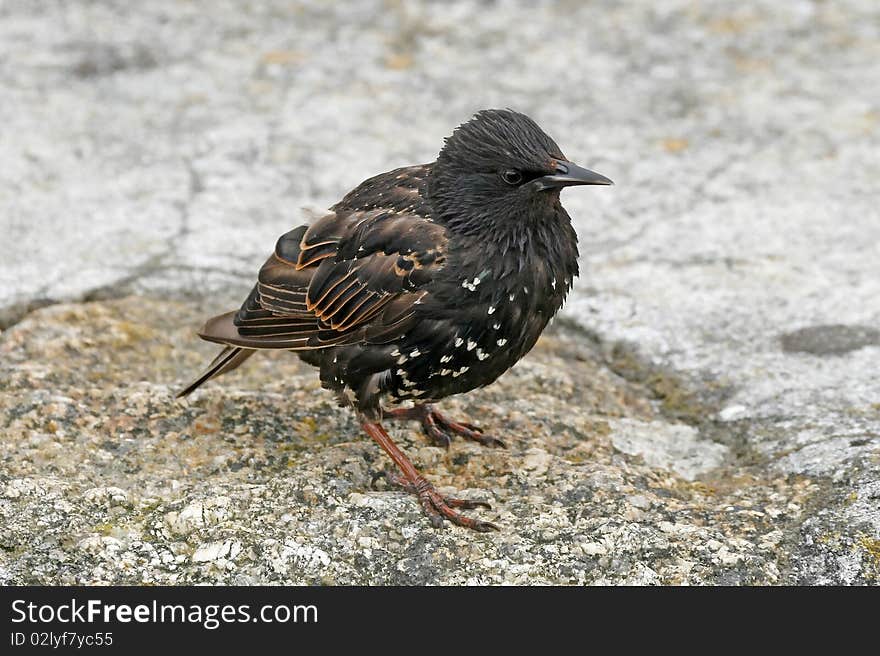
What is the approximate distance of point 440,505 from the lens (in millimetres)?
3799

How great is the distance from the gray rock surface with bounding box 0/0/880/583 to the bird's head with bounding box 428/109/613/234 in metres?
0.66

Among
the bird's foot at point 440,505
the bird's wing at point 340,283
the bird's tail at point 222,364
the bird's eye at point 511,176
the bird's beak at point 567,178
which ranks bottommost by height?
the bird's foot at point 440,505

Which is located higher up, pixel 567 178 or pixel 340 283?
pixel 567 178

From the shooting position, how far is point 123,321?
4754mm

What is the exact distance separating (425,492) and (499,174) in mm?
1038

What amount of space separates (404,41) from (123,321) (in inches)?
118

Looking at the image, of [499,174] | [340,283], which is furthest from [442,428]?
[499,174]

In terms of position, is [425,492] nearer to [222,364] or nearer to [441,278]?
[441,278]

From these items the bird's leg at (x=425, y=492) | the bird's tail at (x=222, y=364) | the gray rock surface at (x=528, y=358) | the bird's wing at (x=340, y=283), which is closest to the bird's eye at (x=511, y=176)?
the bird's wing at (x=340, y=283)

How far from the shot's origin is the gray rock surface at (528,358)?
145 inches

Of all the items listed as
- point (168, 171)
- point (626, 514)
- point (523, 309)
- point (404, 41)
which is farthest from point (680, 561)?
point (404, 41)

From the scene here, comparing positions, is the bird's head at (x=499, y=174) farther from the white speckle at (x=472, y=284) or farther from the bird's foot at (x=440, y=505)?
the bird's foot at (x=440, y=505)

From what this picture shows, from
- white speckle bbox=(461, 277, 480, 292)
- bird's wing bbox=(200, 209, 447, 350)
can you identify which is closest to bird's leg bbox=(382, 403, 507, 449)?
bird's wing bbox=(200, 209, 447, 350)

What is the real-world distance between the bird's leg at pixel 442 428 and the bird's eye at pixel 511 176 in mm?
950
